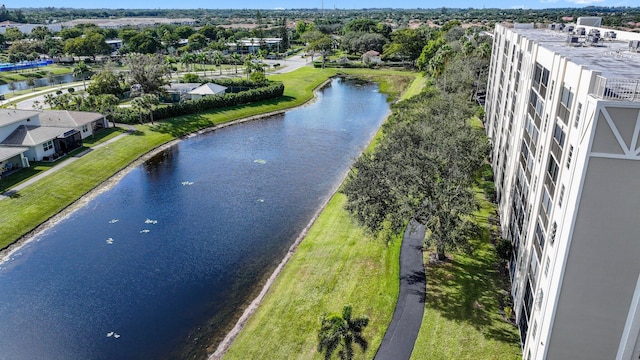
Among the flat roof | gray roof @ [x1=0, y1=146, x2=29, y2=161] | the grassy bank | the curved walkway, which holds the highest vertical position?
the flat roof

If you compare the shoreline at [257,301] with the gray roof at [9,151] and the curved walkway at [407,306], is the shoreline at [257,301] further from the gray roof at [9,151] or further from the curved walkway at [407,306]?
the gray roof at [9,151]

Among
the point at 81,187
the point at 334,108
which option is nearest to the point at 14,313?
the point at 81,187

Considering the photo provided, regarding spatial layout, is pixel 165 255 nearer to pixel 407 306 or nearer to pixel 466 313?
pixel 407 306

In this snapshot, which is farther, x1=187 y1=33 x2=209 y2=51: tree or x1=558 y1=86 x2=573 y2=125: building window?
x1=187 y1=33 x2=209 y2=51: tree

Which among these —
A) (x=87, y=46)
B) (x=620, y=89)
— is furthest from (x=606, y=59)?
(x=87, y=46)

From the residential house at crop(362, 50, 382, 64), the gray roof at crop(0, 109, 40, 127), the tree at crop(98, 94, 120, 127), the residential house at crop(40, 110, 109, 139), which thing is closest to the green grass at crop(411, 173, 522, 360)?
the residential house at crop(40, 110, 109, 139)

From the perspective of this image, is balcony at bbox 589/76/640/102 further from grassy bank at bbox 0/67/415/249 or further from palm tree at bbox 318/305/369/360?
grassy bank at bbox 0/67/415/249
